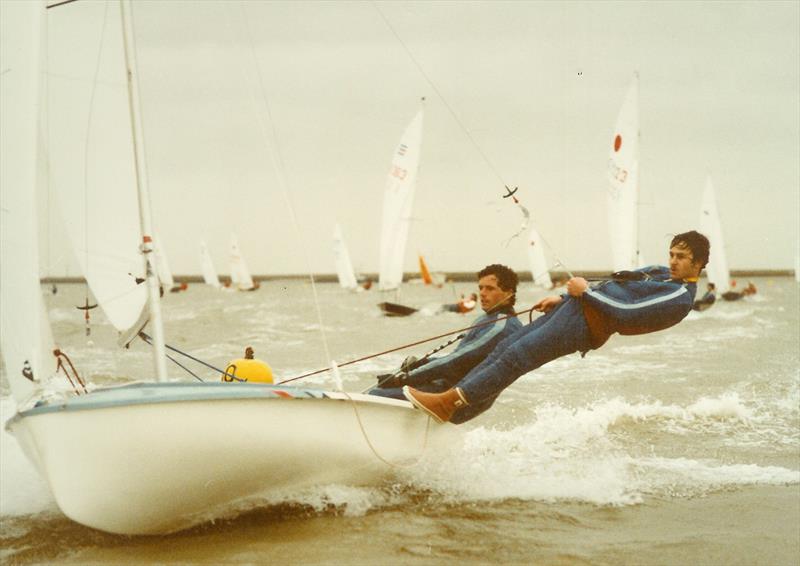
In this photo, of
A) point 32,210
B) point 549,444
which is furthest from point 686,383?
point 32,210

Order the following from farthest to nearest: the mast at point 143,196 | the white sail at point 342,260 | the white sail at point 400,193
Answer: the white sail at point 342,260 < the white sail at point 400,193 < the mast at point 143,196

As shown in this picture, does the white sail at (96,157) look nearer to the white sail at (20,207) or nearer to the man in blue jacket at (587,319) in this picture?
the white sail at (20,207)

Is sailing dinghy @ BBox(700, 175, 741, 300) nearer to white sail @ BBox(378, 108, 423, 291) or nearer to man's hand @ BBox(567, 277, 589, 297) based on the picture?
white sail @ BBox(378, 108, 423, 291)

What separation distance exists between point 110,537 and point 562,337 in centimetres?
285

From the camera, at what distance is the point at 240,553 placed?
4336 mm

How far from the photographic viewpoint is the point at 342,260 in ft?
183

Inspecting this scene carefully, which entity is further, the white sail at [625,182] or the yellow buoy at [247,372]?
the white sail at [625,182]

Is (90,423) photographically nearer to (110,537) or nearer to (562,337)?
(110,537)

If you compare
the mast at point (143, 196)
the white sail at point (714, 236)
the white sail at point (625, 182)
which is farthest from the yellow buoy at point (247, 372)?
the white sail at point (714, 236)

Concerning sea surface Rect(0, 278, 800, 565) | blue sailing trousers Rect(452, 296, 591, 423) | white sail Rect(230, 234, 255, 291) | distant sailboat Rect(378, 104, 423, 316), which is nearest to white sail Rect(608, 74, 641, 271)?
distant sailboat Rect(378, 104, 423, 316)

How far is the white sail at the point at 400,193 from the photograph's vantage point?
24.7 metres

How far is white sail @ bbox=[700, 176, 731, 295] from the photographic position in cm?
3628

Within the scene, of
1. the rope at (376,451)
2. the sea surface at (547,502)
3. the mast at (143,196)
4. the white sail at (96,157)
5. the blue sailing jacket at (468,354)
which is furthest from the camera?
the blue sailing jacket at (468,354)

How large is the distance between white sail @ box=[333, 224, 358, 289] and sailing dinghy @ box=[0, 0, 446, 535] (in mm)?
45625
